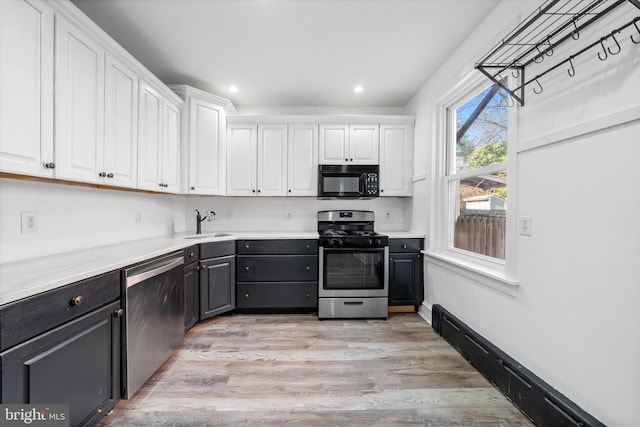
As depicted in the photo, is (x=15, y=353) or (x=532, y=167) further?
(x=532, y=167)

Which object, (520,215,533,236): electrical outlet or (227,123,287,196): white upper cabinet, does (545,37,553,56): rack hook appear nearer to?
(520,215,533,236): electrical outlet

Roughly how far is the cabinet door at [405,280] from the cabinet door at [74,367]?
2493 mm

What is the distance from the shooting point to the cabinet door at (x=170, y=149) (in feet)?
8.45

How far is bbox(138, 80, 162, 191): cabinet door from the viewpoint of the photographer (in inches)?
87.7

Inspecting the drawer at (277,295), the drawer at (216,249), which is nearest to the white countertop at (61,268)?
the drawer at (216,249)

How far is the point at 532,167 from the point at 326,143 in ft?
7.28

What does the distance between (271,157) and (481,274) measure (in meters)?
2.52

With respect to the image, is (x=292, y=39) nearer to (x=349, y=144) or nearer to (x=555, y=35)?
(x=349, y=144)

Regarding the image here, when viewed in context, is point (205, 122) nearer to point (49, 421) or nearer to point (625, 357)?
point (49, 421)

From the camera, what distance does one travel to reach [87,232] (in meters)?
1.99

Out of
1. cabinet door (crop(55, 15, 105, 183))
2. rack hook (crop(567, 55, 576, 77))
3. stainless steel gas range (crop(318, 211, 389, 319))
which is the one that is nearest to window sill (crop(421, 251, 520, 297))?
stainless steel gas range (crop(318, 211, 389, 319))

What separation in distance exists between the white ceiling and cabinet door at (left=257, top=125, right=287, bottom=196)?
1.53ft

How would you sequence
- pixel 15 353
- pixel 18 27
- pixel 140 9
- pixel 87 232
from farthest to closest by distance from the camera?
pixel 87 232 < pixel 140 9 < pixel 18 27 < pixel 15 353

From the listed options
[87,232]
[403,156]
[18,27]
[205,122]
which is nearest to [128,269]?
[87,232]
